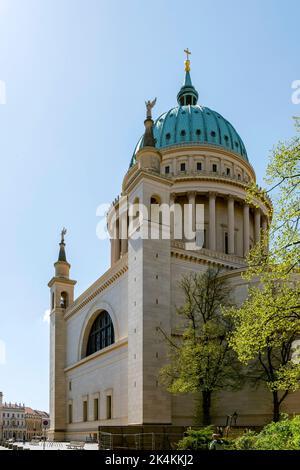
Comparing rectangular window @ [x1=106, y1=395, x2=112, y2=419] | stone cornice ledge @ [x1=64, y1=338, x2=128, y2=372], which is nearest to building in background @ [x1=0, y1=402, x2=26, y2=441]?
stone cornice ledge @ [x1=64, y1=338, x2=128, y2=372]

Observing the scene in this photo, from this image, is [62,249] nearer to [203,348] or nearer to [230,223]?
[230,223]

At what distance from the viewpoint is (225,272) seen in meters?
40.5

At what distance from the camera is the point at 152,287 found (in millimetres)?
36875

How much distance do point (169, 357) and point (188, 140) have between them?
31381 mm

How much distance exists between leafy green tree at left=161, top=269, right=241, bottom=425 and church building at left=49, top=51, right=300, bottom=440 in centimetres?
135

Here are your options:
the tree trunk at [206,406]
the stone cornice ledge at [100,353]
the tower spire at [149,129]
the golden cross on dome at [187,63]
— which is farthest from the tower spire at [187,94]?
the tree trunk at [206,406]

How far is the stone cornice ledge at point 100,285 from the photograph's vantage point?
42.7 m

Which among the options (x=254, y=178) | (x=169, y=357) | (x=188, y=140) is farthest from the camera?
(x=254, y=178)

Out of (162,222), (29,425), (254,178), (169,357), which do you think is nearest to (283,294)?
(169,357)

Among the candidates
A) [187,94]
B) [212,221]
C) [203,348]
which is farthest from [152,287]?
[187,94]

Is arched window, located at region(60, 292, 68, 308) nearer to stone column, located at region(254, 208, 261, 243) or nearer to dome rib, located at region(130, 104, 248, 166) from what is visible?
dome rib, located at region(130, 104, 248, 166)

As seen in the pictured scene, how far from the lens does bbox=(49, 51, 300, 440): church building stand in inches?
→ 1420

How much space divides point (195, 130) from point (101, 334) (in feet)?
87.2
